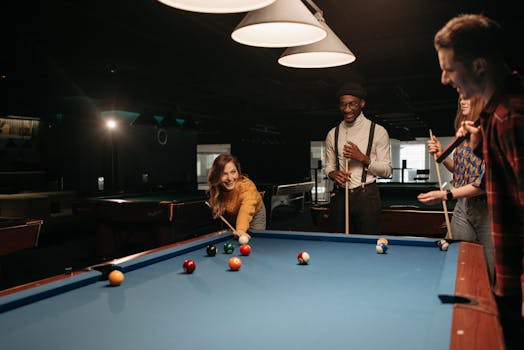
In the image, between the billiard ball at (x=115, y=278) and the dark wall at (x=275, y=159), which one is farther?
the dark wall at (x=275, y=159)

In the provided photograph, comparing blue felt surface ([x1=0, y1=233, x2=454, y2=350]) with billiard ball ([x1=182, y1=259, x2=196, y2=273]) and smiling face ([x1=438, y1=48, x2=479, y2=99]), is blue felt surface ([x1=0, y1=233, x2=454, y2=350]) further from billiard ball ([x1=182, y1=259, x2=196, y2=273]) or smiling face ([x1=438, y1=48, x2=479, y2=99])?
smiling face ([x1=438, y1=48, x2=479, y2=99])

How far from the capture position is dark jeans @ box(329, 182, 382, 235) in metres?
3.53

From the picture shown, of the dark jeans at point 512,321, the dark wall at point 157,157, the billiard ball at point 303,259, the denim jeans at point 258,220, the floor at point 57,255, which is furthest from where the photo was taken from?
the dark wall at point 157,157

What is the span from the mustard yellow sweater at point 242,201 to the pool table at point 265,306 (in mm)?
989


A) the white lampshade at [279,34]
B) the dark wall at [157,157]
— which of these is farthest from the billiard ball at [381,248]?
the dark wall at [157,157]

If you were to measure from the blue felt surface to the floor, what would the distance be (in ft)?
A: 6.41

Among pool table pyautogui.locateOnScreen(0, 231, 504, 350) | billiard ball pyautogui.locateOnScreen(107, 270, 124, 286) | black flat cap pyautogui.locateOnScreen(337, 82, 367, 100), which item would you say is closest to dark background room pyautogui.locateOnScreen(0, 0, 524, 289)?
billiard ball pyautogui.locateOnScreen(107, 270, 124, 286)

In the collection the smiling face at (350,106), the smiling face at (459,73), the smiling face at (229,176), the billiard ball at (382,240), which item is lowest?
the billiard ball at (382,240)

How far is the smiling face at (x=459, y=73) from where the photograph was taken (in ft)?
4.23

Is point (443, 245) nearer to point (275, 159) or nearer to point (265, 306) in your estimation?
point (265, 306)

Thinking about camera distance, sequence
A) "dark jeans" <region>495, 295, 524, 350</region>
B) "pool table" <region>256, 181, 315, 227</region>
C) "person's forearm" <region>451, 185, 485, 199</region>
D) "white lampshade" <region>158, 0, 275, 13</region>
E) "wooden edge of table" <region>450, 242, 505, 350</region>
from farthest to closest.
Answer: "pool table" <region>256, 181, 315, 227</region> → "person's forearm" <region>451, 185, 485, 199</region> → "white lampshade" <region>158, 0, 275, 13</region> → "dark jeans" <region>495, 295, 524, 350</region> → "wooden edge of table" <region>450, 242, 505, 350</region>

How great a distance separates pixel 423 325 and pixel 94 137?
9.41 meters

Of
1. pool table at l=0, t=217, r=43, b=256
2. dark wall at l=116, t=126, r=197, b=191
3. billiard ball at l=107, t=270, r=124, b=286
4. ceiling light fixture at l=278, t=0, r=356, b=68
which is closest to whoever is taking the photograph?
billiard ball at l=107, t=270, r=124, b=286

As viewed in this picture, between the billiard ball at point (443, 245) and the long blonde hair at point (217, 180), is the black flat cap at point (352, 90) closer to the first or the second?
the long blonde hair at point (217, 180)
